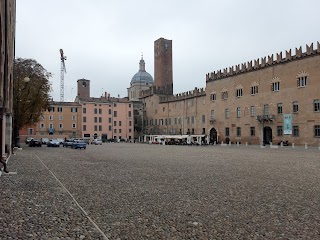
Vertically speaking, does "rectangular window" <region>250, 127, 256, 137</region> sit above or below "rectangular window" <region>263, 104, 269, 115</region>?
below

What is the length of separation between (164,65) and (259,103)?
41.6m

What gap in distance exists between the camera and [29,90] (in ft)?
122

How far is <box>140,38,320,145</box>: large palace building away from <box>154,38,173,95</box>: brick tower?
11.4 m

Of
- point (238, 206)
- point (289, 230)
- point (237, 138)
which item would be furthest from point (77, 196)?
point (237, 138)

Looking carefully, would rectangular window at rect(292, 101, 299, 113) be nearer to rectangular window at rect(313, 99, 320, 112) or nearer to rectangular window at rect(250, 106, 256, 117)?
rectangular window at rect(313, 99, 320, 112)

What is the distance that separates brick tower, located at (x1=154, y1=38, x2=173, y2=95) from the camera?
92.5 metres

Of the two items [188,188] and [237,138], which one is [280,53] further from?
[188,188]

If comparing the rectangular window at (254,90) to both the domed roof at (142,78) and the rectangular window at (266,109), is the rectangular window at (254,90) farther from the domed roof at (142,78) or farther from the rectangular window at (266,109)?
the domed roof at (142,78)

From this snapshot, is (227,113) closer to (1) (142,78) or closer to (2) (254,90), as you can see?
(2) (254,90)

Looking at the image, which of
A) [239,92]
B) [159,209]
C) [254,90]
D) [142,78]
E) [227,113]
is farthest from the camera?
[142,78]

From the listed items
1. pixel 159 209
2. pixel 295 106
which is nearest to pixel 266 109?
pixel 295 106

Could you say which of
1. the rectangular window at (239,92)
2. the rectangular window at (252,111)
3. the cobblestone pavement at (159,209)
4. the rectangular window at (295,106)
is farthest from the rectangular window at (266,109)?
the cobblestone pavement at (159,209)

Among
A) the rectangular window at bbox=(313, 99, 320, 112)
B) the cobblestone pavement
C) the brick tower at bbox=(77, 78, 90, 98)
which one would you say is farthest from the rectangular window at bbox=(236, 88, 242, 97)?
the brick tower at bbox=(77, 78, 90, 98)

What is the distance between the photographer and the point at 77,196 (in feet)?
30.0
